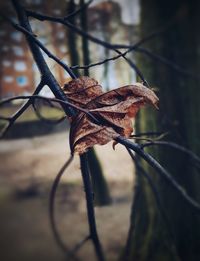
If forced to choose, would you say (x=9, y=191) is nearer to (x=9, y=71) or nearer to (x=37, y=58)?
(x=37, y=58)

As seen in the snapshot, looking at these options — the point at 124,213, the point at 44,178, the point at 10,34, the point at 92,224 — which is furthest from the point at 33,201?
the point at 10,34

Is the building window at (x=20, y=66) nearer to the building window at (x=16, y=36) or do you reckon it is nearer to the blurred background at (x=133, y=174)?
the building window at (x=16, y=36)

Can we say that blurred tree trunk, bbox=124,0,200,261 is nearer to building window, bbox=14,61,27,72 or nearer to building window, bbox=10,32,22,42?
building window, bbox=10,32,22,42

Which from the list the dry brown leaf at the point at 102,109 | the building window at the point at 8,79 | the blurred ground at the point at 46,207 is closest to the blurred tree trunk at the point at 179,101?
the blurred ground at the point at 46,207

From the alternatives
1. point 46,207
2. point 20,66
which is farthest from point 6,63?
point 46,207

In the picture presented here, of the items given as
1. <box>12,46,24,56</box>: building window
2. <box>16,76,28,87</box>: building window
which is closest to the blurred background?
<box>12,46,24,56</box>: building window

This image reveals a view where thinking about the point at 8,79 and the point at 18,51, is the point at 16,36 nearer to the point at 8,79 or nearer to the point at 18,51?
the point at 18,51
